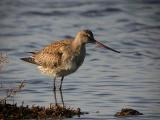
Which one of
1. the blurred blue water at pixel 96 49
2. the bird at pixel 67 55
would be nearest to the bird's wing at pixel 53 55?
the bird at pixel 67 55

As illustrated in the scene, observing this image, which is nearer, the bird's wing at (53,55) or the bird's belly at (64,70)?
the bird's belly at (64,70)

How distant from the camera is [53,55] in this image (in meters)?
12.5

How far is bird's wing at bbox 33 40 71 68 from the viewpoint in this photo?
12.4 m

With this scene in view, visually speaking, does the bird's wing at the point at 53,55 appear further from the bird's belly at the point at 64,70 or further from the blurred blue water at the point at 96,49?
the blurred blue water at the point at 96,49

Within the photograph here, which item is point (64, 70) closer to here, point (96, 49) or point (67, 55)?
point (67, 55)

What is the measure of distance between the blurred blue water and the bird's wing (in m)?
0.75

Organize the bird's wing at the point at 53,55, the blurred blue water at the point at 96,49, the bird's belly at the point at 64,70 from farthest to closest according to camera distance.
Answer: the blurred blue water at the point at 96,49 → the bird's wing at the point at 53,55 → the bird's belly at the point at 64,70

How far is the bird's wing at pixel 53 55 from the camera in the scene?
12438 millimetres

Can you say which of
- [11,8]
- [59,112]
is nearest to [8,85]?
[59,112]

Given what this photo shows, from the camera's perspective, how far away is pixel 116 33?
21.2 metres

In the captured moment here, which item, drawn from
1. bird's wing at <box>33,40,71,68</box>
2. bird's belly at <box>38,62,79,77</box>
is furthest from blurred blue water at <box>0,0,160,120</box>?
bird's wing at <box>33,40,71,68</box>

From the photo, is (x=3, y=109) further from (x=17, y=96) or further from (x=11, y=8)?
(x=11, y=8)

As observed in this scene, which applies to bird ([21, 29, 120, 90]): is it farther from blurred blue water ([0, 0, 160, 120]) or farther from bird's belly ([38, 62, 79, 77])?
blurred blue water ([0, 0, 160, 120])

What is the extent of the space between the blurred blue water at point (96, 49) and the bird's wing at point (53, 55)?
29.4 inches
